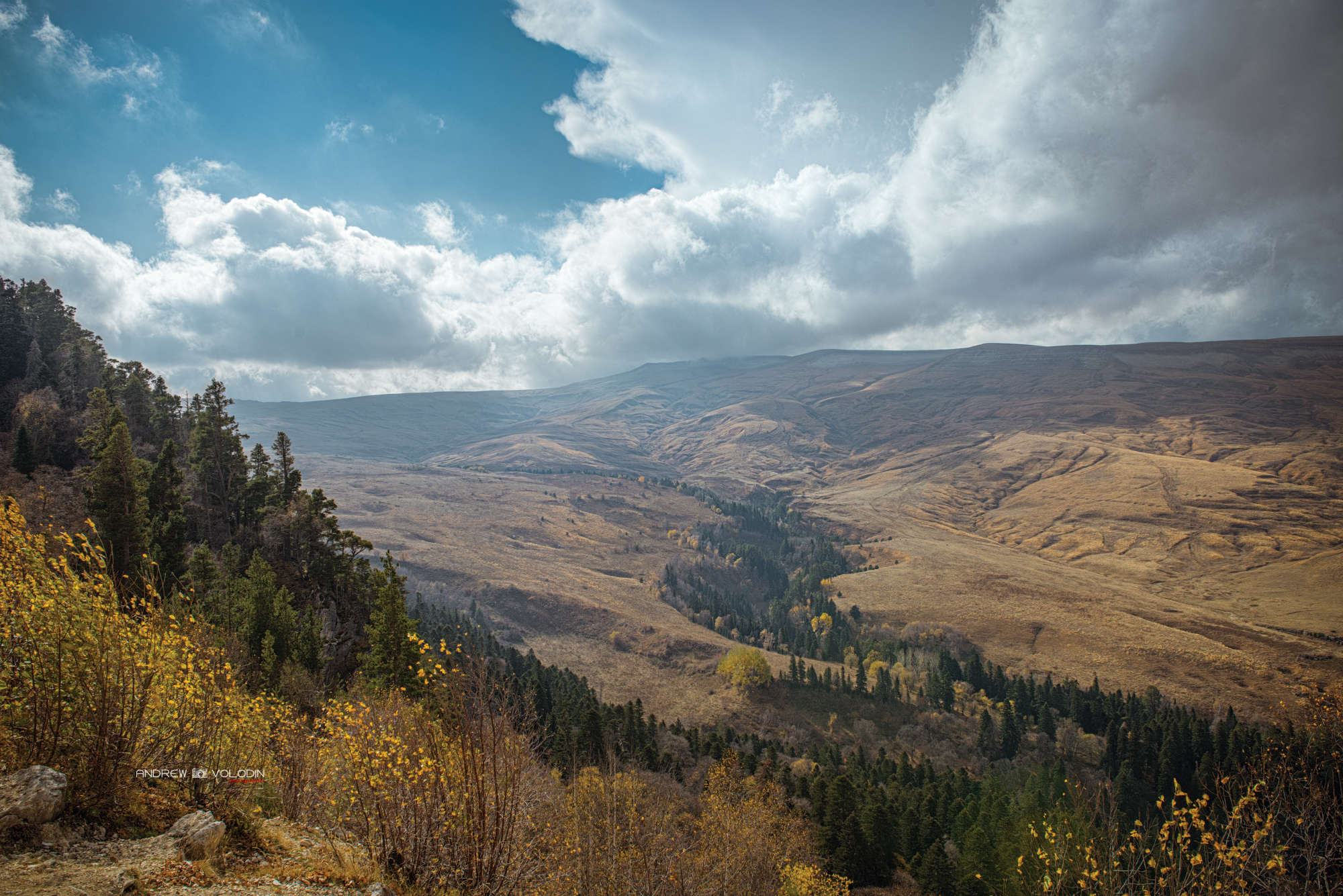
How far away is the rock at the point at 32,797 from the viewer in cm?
934

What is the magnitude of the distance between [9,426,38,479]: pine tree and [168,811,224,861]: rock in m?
59.2

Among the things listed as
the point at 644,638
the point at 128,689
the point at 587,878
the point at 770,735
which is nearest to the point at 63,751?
the point at 128,689

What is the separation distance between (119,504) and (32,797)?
41245mm

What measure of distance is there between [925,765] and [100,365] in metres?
125

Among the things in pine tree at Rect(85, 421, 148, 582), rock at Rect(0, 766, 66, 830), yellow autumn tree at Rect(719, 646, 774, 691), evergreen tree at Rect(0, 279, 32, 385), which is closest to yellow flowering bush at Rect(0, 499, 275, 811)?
rock at Rect(0, 766, 66, 830)

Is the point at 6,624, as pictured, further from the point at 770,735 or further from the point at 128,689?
the point at 770,735

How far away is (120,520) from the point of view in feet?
131

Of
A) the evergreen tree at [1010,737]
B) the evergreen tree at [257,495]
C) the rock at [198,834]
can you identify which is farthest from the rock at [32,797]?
the evergreen tree at [1010,737]

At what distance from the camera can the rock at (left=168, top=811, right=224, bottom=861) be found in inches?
417

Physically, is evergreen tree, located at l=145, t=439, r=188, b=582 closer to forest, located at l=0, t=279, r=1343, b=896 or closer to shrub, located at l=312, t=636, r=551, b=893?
forest, located at l=0, t=279, r=1343, b=896

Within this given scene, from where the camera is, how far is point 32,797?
9625 millimetres

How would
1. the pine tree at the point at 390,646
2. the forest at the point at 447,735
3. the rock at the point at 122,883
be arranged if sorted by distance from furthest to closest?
1. the pine tree at the point at 390,646
2. the forest at the point at 447,735
3. the rock at the point at 122,883

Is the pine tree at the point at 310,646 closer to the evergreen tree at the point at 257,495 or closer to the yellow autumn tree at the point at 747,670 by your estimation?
the evergreen tree at the point at 257,495

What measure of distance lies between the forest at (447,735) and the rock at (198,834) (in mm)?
1012
